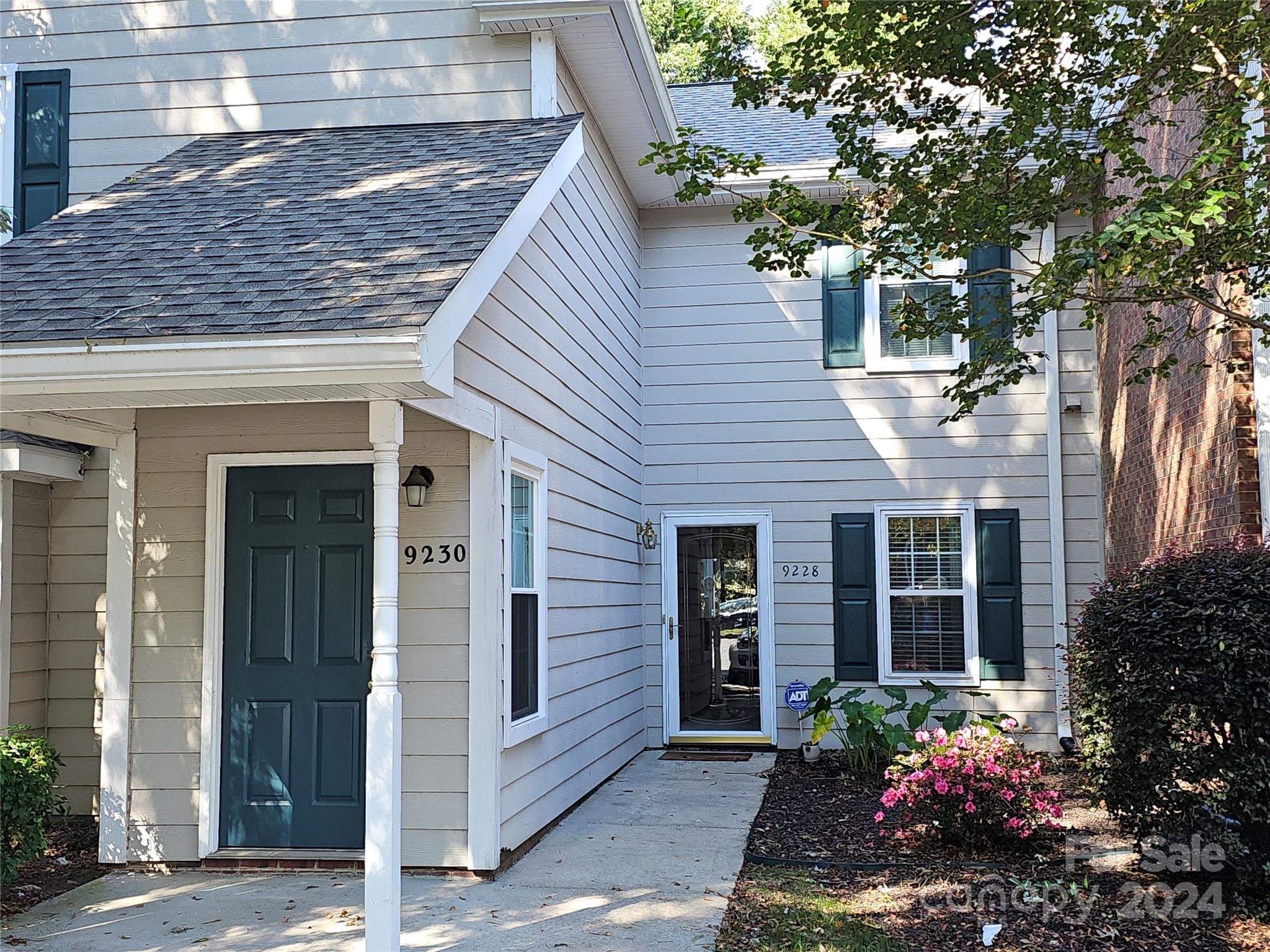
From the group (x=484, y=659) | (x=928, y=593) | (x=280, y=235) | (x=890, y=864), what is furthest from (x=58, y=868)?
(x=928, y=593)

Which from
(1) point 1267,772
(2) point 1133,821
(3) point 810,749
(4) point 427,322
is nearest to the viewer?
(4) point 427,322

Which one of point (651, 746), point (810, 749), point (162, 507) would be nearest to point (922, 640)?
point (810, 749)

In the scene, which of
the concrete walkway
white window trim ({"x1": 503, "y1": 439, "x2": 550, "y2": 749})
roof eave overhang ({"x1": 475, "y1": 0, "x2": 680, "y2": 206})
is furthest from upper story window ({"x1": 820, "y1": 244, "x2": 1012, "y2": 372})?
the concrete walkway

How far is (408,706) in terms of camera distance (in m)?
5.68

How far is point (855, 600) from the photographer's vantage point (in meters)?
9.52

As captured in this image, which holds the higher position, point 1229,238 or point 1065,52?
point 1065,52

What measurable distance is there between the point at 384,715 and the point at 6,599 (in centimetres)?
285

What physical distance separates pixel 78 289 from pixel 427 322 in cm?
172

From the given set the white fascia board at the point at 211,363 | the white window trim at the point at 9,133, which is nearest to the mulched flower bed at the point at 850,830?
the white fascia board at the point at 211,363

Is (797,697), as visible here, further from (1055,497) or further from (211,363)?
(211,363)

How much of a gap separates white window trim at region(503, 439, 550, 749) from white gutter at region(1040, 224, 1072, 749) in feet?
15.3

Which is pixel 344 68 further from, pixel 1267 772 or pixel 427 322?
pixel 1267 772

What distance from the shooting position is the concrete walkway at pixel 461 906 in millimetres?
4617

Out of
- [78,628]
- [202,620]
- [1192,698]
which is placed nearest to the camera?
[1192,698]
